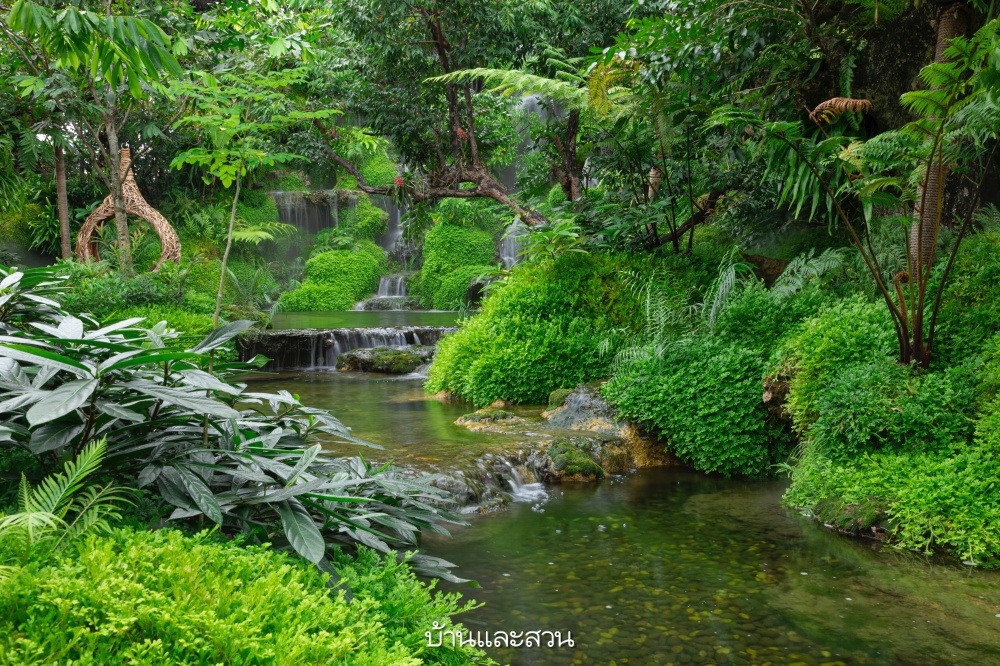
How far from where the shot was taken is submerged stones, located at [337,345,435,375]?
1257 centimetres

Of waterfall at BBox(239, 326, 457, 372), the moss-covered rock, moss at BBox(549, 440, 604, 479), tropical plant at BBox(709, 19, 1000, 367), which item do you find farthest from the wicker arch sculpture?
tropical plant at BBox(709, 19, 1000, 367)

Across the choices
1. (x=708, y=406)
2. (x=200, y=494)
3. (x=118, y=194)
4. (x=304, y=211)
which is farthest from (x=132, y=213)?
(x=200, y=494)

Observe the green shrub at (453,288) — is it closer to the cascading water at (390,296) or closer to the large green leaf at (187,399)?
the cascading water at (390,296)

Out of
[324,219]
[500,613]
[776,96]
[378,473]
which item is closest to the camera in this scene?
[378,473]

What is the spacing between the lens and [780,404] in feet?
19.6

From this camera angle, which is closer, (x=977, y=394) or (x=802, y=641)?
(x=802, y=641)

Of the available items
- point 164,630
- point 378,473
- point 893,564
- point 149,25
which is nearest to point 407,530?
point 378,473

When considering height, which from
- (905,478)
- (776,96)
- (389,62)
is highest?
(389,62)

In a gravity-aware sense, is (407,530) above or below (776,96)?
below

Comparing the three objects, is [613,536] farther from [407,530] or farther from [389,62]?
[389,62]

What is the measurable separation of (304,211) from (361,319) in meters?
7.46

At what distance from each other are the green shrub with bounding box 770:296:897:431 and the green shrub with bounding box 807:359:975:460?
8.5 inches

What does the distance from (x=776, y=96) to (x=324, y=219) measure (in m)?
19.1

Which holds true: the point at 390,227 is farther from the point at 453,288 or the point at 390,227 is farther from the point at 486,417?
the point at 486,417
